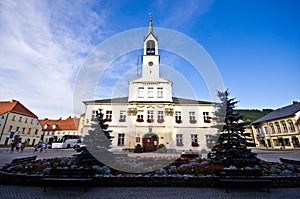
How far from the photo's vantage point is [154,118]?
22.3 m

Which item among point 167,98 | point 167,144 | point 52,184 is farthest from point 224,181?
point 167,98

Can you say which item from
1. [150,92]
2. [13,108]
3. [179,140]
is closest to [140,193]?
[179,140]

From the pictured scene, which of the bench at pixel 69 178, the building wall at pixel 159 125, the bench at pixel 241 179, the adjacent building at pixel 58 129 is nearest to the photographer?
the bench at pixel 241 179

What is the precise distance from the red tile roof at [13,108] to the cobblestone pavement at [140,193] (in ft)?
134

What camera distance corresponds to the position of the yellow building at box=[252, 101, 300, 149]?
29600 mm

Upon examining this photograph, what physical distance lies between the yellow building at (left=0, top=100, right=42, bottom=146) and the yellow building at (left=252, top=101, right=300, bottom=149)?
56417 mm

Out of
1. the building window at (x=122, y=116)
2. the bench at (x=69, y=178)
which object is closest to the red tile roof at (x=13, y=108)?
the building window at (x=122, y=116)

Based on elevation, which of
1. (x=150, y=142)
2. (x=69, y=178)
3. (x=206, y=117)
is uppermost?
(x=206, y=117)

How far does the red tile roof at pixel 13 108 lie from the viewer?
35562 millimetres

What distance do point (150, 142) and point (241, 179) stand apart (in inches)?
645

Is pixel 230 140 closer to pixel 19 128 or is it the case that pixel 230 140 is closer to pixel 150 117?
pixel 150 117

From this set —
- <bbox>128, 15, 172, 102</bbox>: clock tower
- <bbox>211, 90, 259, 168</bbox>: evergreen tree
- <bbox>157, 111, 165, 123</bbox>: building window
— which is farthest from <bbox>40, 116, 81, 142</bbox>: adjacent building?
<bbox>211, 90, 259, 168</bbox>: evergreen tree

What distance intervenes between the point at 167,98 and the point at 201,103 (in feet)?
18.1

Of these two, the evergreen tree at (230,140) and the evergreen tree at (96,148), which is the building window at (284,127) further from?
the evergreen tree at (96,148)
